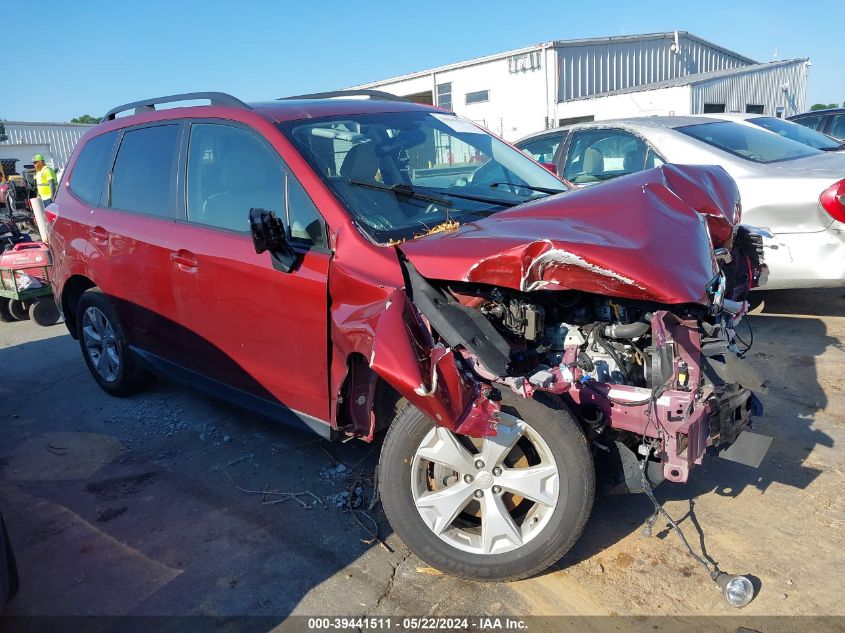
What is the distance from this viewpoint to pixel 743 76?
61.3 ft

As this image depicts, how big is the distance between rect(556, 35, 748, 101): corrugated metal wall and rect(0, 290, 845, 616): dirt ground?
1700 cm

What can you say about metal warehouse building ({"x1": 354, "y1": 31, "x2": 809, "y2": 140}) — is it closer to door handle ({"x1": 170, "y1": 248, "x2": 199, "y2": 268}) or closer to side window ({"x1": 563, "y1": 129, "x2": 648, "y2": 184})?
side window ({"x1": 563, "y1": 129, "x2": 648, "y2": 184})

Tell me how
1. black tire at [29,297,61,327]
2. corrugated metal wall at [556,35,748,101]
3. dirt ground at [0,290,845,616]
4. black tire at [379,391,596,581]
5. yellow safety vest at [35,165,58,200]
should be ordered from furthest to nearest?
corrugated metal wall at [556,35,748,101] < yellow safety vest at [35,165,58,200] < black tire at [29,297,61,327] < dirt ground at [0,290,845,616] < black tire at [379,391,596,581]

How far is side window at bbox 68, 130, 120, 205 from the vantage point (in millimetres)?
4723

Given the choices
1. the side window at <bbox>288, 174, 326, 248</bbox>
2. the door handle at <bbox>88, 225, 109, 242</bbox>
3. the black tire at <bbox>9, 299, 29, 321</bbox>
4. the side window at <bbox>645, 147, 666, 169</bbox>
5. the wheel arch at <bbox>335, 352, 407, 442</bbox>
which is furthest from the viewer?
the black tire at <bbox>9, 299, 29, 321</bbox>

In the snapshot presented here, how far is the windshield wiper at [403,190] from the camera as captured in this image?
3.30 metres

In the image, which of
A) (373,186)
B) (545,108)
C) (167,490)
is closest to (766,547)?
(373,186)

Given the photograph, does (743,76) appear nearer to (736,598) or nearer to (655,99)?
(655,99)

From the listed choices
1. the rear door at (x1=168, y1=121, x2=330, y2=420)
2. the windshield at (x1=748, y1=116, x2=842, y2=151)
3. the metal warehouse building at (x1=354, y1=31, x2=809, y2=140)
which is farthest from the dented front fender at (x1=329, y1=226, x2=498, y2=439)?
the metal warehouse building at (x1=354, y1=31, x2=809, y2=140)

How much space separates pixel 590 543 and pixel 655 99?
53.4 ft

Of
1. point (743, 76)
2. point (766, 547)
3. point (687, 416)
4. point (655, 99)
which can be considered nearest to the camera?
point (687, 416)

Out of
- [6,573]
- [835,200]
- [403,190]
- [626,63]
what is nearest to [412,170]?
[403,190]

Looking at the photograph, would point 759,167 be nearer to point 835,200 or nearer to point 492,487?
point 835,200

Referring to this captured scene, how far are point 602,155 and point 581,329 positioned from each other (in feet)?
13.6
